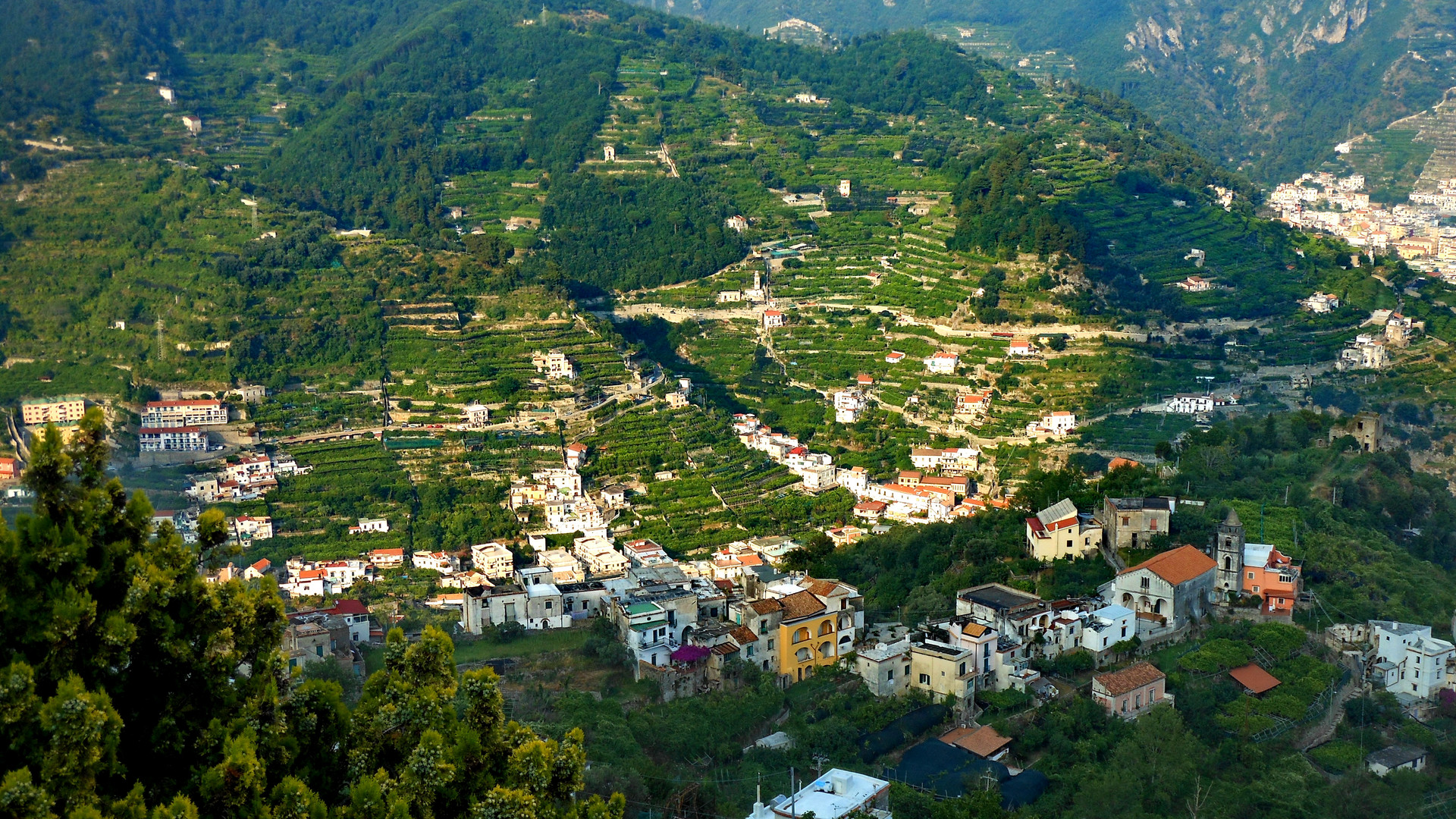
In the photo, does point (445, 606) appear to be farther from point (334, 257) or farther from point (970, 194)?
point (970, 194)

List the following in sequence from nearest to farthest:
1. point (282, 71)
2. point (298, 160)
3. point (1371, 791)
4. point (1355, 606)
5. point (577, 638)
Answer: point (1371, 791), point (1355, 606), point (577, 638), point (298, 160), point (282, 71)

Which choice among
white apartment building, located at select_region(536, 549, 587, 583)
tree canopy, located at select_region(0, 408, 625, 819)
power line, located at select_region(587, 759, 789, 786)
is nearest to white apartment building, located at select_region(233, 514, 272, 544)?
white apartment building, located at select_region(536, 549, 587, 583)

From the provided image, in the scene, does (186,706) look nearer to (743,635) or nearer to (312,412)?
(743,635)

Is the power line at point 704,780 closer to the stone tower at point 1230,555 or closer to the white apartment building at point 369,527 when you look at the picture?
the stone tower at point 1230,555

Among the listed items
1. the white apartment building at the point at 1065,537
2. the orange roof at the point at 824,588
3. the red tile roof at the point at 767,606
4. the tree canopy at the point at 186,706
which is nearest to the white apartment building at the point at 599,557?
the orange roof at the point at 824,588

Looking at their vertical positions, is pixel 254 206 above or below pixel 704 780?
above

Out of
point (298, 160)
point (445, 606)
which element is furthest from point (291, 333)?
point (298, 160)

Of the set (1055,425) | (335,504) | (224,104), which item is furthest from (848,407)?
(224,104)

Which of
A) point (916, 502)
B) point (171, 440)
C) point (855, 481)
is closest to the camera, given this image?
point (171, 440)
